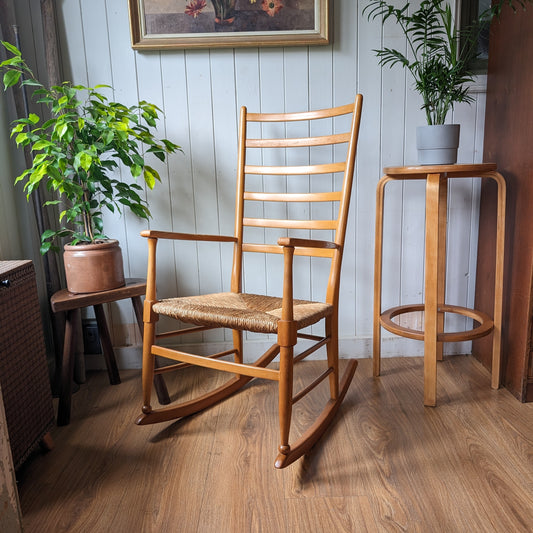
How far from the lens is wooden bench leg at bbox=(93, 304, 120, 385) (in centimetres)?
171

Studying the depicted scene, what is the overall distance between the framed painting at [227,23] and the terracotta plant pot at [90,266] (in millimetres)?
761

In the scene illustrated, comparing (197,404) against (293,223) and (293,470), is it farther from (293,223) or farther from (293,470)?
(293,223)

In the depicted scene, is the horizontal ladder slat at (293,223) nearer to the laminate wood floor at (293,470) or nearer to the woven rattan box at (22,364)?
the laminate wood floor at (293,470)

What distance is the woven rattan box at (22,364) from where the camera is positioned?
3.73ft

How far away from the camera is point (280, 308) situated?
140cm

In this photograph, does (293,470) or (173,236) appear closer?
(293,470)

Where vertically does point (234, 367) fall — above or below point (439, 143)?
below

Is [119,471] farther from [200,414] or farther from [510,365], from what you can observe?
[510,365]

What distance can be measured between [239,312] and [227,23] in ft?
3.56

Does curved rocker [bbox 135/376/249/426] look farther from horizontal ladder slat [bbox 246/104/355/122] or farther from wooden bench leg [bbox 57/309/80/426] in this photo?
horizontal ladder slat [bbox 246/104/355/122]

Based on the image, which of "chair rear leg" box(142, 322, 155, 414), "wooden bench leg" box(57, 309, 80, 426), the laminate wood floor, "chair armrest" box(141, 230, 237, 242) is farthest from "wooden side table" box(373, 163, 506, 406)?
"wooden bench leg" box(57, 309, 80, 426)

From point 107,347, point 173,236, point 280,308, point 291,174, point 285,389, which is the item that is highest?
point 291,174

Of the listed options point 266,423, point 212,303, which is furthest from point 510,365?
point 212,303

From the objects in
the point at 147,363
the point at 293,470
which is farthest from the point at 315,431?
the point at 147,363
